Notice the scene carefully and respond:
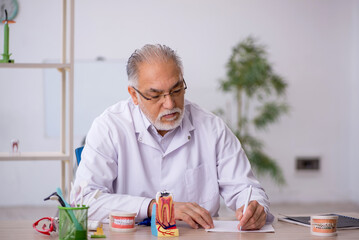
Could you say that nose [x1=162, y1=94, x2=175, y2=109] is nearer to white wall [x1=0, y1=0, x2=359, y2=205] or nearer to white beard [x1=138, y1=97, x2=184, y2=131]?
white beard [x1=138, y1=97, x2=184, y2=131]

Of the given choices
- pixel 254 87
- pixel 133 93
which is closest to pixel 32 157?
pixel 133 93

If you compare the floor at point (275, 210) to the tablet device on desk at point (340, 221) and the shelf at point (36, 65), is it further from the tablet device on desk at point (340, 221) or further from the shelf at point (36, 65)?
the tablet device on desk at point (340, 221)

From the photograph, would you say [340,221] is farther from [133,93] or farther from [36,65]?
[36,65]

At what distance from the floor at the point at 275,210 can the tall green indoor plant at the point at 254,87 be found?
360 mm

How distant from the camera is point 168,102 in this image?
1.98 metres

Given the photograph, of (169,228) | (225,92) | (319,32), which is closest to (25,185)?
(225,92)

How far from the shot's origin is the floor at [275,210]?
554 cm

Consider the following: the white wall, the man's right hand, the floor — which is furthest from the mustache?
the white wall

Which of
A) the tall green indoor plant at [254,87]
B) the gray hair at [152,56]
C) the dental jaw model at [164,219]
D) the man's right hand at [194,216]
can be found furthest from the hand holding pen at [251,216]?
the tall green indoor plant at [254,87]

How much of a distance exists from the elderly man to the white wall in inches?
156

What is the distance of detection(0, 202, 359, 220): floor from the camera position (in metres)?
5.54

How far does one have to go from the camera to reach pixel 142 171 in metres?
2.06

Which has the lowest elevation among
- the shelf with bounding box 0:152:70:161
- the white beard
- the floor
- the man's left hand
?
the floor

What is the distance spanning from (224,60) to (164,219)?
4777 mm
